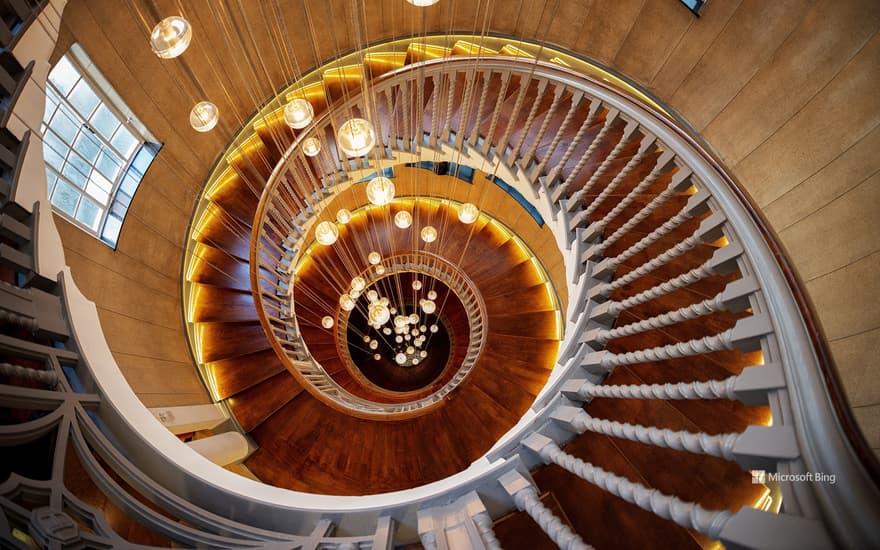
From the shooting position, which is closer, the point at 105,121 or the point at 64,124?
the point at 64,124

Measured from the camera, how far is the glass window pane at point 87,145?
3582 millimetres

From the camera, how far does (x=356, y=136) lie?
2.28m

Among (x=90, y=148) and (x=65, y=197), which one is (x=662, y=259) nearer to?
(x=65, y=197)

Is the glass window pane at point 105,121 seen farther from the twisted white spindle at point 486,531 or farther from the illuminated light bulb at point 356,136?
the twisted white spindle at point 486,531

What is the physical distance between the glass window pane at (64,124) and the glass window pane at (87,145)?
6 centimetres

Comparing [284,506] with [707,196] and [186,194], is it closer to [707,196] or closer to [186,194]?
[707,196]

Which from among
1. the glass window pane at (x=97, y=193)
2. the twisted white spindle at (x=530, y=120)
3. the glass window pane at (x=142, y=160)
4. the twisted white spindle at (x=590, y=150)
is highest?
the twisted white spindle at (x=530, y=120)

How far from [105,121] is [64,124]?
0.35 m

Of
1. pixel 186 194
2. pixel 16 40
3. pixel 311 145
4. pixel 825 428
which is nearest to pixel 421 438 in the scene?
pixel 311 145

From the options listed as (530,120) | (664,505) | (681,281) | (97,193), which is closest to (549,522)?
(664,505)

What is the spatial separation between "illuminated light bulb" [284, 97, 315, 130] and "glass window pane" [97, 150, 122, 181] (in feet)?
8.22

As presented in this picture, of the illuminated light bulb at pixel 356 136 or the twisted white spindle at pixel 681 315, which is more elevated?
the illuminated light bulb at pixel 356 136

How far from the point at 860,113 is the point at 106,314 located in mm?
6259

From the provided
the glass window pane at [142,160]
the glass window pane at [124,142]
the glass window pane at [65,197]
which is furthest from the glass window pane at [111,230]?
the glass window pane at [124,142]
